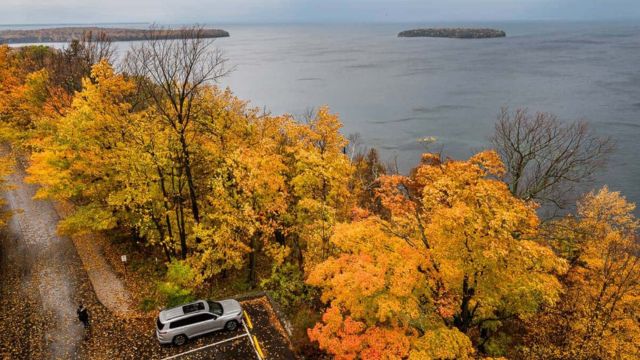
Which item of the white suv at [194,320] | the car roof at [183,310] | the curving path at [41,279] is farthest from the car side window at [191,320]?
the curving path at [41,279]

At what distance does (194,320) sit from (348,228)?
926 centimetres

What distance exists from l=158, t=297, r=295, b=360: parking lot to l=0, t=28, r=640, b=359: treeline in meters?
2.04

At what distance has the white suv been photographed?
2014cm

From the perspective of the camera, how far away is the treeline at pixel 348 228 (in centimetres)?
1620

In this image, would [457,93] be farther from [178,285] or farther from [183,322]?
[183,322]

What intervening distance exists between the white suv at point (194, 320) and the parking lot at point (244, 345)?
15.5 inches

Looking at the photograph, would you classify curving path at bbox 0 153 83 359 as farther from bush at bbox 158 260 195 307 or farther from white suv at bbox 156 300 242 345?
bush at bbox 158 260 195 307

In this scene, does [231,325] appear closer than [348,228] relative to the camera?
No

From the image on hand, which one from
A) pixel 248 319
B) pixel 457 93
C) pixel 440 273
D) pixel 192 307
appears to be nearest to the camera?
pixel 440 273

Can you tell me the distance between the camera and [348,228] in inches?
733

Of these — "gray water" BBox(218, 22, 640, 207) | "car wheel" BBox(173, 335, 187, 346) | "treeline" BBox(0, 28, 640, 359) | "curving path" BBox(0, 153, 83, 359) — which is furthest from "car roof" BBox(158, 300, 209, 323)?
"gray water" BBox(218, 22, 640, 207)

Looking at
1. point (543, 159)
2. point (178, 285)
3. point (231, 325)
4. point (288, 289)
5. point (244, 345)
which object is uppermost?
point (543, 159)

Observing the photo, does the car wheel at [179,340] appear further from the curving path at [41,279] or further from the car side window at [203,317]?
the curving path at [41,279]

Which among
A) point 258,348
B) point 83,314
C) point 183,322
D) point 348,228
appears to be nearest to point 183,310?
point 183,322
